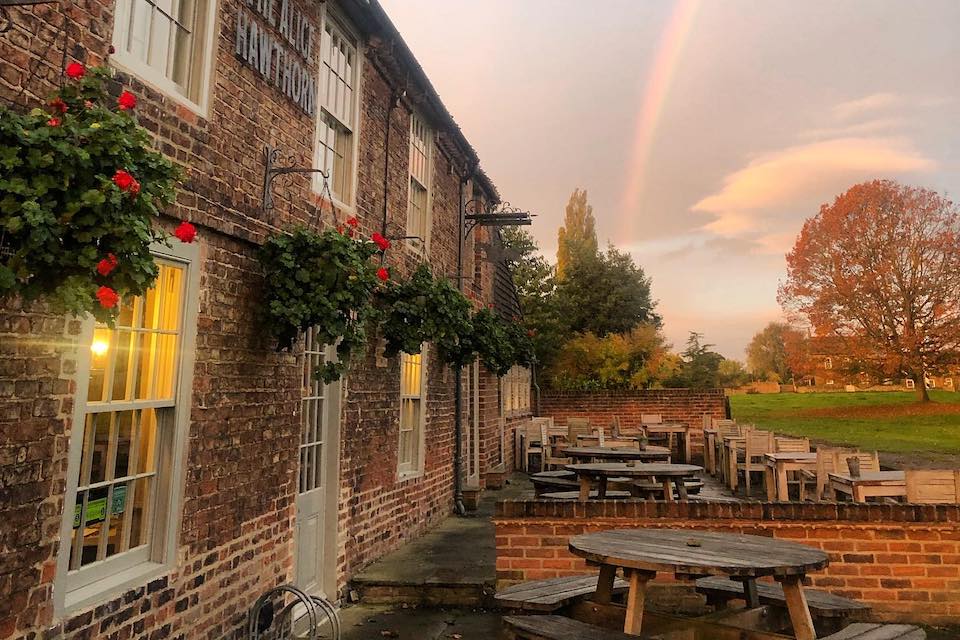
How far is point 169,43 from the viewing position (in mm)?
4062

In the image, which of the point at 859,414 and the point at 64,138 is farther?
the point at 859,414

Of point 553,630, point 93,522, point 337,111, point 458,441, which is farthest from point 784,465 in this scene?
point 93,522

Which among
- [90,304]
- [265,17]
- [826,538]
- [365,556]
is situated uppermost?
[265,17]

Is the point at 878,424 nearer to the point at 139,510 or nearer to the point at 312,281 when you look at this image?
the point at 312,281

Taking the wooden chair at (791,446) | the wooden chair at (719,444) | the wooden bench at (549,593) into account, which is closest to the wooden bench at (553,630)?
the wooden bench at (549,593)

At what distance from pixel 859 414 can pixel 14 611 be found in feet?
110

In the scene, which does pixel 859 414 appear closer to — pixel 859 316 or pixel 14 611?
pixel 859 316

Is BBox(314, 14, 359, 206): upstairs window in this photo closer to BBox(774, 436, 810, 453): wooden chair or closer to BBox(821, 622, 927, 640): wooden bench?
BBox(821, 622, 927, 640): wooden bench

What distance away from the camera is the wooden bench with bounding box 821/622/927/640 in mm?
3432

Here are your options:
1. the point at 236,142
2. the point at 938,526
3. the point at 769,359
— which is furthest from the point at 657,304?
the point at 769,359

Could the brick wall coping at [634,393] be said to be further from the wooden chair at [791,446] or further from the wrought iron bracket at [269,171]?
the wrought iron bracket at [269,171]

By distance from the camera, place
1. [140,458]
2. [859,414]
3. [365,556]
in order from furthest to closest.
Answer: [859,414]
[365,556]
[140,458]

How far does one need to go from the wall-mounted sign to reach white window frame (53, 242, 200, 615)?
1.72 meters

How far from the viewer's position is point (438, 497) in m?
9.08
